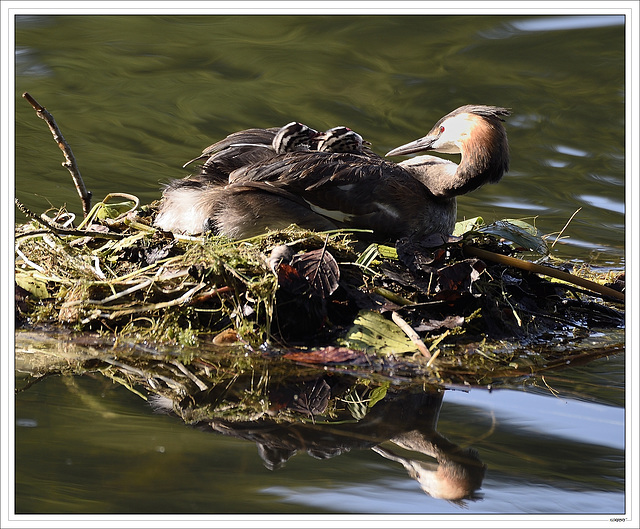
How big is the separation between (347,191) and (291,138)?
0.45 meters

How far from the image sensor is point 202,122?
7438mm

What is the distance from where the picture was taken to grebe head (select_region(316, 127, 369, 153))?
4.25 m

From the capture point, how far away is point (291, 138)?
419 centimetres

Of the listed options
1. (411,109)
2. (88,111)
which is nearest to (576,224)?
(411,109)

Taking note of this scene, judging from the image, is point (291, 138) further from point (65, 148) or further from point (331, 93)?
point (331, 93)

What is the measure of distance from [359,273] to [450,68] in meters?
4.78

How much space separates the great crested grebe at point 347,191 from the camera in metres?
3.99

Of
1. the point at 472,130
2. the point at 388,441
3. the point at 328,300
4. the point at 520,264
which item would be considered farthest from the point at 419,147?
the point at 388,441

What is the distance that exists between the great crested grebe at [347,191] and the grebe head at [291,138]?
0.05 metres

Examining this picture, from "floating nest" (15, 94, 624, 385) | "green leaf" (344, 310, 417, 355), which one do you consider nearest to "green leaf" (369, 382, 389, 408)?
"floating nest" (15, 94, 624, 385)

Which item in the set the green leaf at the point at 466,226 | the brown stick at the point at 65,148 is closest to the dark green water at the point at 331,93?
the green leaf at the point at 466,226

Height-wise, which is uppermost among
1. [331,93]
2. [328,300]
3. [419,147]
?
[419,147]

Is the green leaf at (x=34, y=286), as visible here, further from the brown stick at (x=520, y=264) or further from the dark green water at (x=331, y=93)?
the dark green water at (x=331, y=93)

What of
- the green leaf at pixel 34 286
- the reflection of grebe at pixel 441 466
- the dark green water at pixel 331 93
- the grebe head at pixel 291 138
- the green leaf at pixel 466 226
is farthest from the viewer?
the dark green water at pixel 331 93
